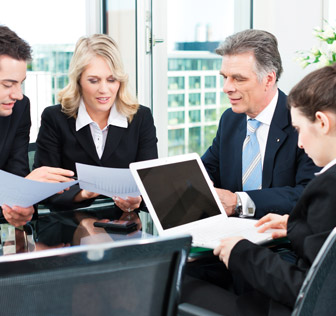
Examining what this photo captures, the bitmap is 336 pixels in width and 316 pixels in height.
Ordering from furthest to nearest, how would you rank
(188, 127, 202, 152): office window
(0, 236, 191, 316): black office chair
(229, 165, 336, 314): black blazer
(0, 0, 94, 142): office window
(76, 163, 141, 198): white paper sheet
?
(188, 127, 202, 152): office window → (0, 0, 94, 142): office window → (76, 163, 141, 198): white paper sheet → (229, 165, 336, 314): black blazer → (0, 236, 191, 316): black office chair

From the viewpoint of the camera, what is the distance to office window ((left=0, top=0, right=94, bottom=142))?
359 centimetres

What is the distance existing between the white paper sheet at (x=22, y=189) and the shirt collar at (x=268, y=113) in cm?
105

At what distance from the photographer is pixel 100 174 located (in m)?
2.21

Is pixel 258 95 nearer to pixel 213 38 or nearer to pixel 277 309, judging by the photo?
pixel 277 309

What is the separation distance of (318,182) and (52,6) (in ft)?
8.71

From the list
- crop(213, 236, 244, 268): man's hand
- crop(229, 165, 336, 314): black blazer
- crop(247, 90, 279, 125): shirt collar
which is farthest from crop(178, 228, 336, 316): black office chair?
crop(247, 90, 279, 125): shirt collar

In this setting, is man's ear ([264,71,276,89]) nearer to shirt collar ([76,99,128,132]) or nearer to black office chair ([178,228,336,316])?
shirt collar ([76,99,128,132])

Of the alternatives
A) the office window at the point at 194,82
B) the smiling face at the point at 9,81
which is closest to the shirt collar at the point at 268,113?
the smiling face at the point at 9,81

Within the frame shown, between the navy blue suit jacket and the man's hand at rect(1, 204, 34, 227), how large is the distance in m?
0.96

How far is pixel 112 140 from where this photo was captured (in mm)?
2979

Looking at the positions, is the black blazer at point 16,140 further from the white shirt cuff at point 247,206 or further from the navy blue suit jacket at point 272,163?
the white shirt cuff at point 247,206

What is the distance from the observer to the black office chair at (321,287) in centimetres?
128

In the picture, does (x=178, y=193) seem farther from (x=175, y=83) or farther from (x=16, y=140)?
(x=175, y=83)

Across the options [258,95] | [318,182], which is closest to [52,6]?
[258,95]
